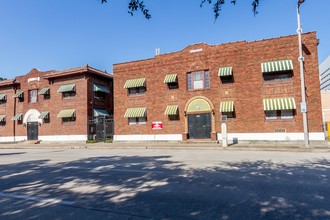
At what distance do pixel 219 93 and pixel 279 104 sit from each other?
493 centimetres

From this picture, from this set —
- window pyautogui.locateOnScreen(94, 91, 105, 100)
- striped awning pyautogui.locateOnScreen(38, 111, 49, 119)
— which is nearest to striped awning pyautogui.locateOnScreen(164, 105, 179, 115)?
window pyautogui.locateOnScreen(94, 91, 105, 100)

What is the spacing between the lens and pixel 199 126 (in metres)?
21.6

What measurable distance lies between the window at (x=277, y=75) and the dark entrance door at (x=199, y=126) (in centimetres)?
581

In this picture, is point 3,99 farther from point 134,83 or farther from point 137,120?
point 137,120

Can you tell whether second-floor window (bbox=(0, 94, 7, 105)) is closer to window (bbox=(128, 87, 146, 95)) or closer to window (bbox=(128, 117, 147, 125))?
window (bbox=(128, 87, 146, 95))

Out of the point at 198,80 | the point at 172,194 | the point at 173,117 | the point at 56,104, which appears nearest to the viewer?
the point at 172,194

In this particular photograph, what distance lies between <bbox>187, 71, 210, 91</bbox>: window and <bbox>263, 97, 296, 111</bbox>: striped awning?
5384mm

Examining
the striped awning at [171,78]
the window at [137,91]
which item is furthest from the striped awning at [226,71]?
the window at [137,91]

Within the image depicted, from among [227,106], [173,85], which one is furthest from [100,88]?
[227,106]

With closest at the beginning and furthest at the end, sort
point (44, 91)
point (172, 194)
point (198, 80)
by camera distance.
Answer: point (172, 194)
point (198, 80)
point (44, 91)

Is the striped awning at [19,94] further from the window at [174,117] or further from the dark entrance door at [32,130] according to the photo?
the window at [174,117]

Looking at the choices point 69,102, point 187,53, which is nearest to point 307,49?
point 187,53

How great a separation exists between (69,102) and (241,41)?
19778 millimetres

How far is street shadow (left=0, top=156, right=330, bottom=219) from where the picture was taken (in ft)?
14.4
